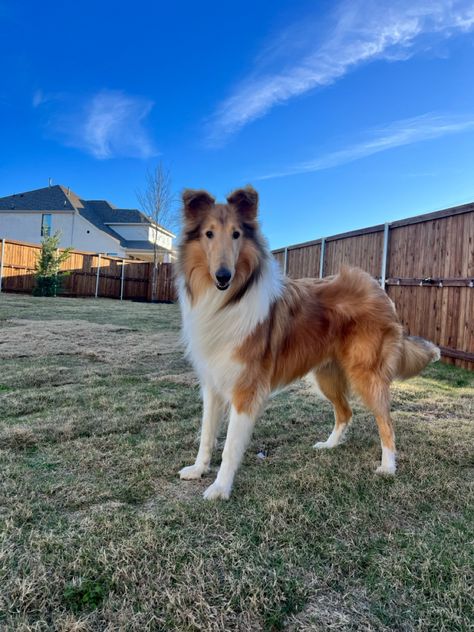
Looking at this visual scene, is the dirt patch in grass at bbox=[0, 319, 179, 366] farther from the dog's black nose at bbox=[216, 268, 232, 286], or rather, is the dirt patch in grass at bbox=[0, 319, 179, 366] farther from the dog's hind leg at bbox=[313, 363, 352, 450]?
the dog's black nose at bbox=[216, 268, 232, 286]

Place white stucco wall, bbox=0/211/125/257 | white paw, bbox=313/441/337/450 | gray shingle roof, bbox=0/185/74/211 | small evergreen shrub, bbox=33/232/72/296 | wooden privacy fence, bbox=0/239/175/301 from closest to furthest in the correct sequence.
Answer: white paw, bbox=313/441/337/450 → wooden privacy fence, bbox=0/239/175/301 → small evergreen shrub, bbox=33/232/72/296 → white stucco wall, bbox=0/211/125/257 → gray shingle roof, bbox=0/185/74/211

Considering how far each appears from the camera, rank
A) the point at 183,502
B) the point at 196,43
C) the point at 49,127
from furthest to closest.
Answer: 1. the point at 49,127
2. the point at 196,43
3. the point at 183,502

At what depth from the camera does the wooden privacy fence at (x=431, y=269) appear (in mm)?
5910

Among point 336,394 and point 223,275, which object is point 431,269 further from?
point 223,275

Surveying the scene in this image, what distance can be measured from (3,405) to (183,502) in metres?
2.51

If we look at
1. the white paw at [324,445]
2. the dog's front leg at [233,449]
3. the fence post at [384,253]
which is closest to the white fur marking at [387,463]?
the white paw at [324,445]

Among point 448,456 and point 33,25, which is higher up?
point 33,25

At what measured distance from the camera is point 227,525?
1.83 meters

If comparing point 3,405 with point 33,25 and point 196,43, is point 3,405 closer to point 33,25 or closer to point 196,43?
point 196,43

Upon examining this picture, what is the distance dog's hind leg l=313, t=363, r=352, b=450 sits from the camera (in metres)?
3.01

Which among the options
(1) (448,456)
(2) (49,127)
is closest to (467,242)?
(1) (448,456)

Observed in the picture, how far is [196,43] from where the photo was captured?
9.31 m

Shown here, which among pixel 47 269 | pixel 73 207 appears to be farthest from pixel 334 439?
pixel 73 207

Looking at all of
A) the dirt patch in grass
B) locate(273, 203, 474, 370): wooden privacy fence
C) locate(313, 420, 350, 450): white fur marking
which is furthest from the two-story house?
locate(313, 420, 350, 450): white fur marking
